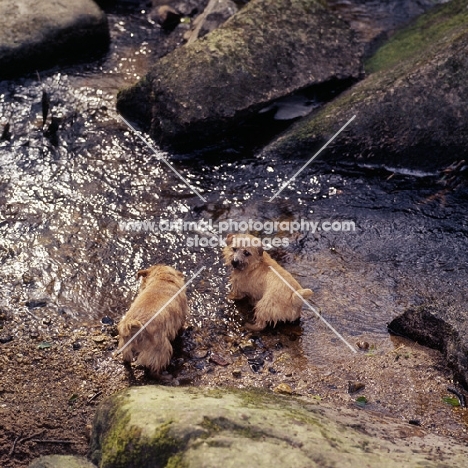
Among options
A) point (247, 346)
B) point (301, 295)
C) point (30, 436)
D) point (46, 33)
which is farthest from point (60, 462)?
point (46, 33)

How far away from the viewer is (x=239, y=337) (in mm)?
6531

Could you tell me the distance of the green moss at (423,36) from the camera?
32.8 ft

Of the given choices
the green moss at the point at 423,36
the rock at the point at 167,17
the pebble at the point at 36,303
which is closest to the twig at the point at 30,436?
the pebble at the point at 36,303

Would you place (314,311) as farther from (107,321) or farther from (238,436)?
(238,436)

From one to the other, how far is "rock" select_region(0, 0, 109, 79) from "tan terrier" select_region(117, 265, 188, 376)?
570cm

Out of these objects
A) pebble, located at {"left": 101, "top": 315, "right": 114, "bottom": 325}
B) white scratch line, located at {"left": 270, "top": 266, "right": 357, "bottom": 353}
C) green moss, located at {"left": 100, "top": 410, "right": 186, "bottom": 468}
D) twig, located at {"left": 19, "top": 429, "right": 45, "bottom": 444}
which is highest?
green moss, located at {"left": 100, "top": 410, "right": 186, "bottom": 468}

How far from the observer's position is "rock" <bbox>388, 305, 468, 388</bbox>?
6004 millimetres

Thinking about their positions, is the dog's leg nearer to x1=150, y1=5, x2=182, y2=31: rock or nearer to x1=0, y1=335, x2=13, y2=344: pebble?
x1=0, y1=335, x2=13, y2=344: pebble

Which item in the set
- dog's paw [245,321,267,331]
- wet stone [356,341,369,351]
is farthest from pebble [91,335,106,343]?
wet stone [356,341,369,351]

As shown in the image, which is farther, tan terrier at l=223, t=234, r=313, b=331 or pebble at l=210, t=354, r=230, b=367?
tan terrier at l=223, t=234, r=313, b=331

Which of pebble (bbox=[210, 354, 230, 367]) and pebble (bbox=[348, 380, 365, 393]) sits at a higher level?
pebble (bbox=[348, 380, 365, 393])

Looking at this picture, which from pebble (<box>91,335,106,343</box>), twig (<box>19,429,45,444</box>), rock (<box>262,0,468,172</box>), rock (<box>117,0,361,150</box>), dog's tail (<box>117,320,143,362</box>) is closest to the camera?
twig (<box>19,429,45,444</box>)

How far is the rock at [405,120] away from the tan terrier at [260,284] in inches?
102

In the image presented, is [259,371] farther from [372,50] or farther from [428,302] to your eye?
[372,50]
